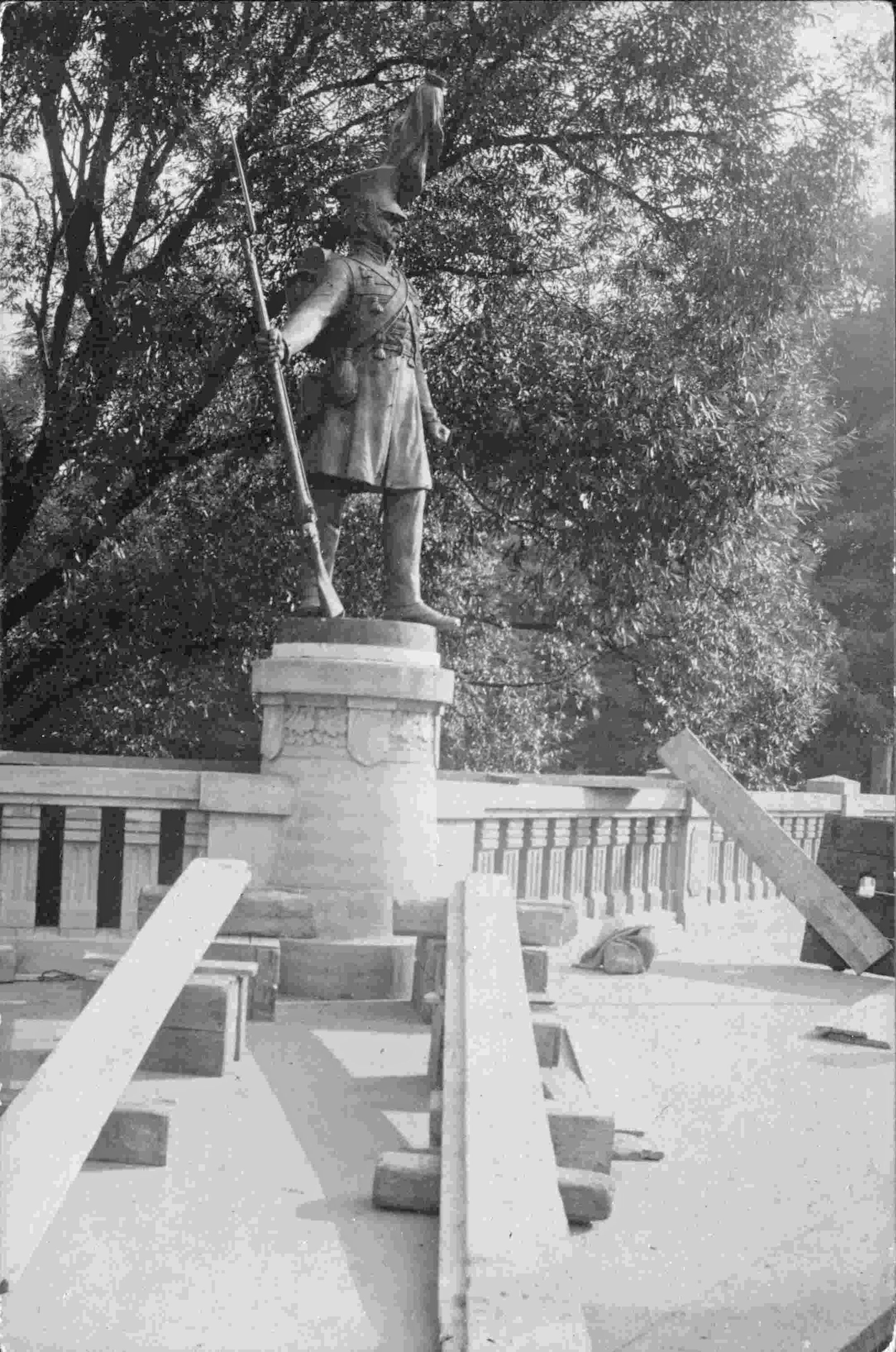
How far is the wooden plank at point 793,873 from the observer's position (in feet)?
24.1

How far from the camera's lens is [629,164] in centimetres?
859

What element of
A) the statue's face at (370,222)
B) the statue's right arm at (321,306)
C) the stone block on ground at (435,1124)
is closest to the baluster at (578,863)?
the statue's right arm at (321,306)

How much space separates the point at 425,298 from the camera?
10.7 meters

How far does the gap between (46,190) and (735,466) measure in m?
5.08

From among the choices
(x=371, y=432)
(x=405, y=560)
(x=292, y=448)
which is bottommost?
(x=405, y=560)

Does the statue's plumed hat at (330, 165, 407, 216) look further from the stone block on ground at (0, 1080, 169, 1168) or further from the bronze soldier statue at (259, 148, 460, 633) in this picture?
the stone block on ground at (0, 1080, 169, 1168)

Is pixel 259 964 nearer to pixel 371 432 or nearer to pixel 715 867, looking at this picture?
pixel 371 432

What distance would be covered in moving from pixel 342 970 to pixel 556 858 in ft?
8.20

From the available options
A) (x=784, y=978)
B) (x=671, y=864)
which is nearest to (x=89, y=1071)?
(x=784, y=978)

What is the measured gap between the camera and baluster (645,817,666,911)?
29.8 ft

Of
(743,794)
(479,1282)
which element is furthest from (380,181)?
(479,1282)

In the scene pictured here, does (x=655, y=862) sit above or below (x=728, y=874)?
above

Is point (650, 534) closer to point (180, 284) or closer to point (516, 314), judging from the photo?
point (516, 314)

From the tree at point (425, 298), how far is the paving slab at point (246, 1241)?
428cm
